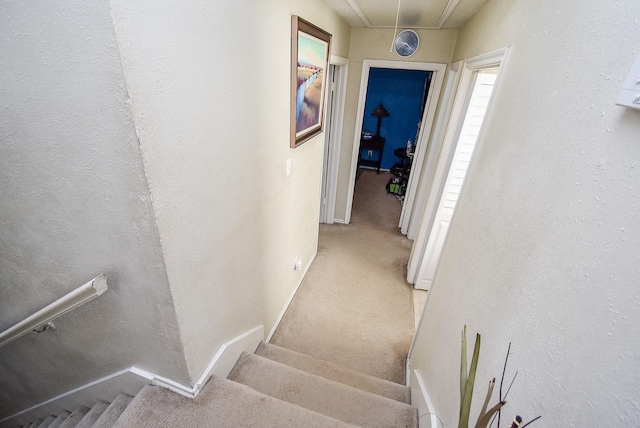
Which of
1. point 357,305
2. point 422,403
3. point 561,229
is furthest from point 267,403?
point 357,305

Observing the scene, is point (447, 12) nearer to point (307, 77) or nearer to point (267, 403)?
point (307, 77)

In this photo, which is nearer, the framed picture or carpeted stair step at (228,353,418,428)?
carpeted stair step at (228,353,418,428)

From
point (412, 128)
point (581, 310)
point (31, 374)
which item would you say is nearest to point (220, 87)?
point (581, 310)

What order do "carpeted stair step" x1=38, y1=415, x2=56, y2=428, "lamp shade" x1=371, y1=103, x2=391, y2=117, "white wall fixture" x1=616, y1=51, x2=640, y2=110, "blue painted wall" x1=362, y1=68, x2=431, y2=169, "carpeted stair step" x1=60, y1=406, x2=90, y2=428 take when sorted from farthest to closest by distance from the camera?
"lamp shade" x1=371, y1=103, x2=391, y2=117
"blue painted wall" x1=362, y1=68, x2=431, y2=169
"carpeted stair step" x1=38, y1=415, x2=56, y2=428
"carpeted stair step" x1=60, y1=406, x2=90, y2=428
"white wall fixture" x1=616, y1=51, x2=640, y2=110

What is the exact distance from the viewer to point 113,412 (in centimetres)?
119

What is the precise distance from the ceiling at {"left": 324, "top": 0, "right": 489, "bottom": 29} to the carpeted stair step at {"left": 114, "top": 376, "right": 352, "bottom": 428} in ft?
7.93

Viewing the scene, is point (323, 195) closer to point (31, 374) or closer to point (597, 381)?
point (31, 374)

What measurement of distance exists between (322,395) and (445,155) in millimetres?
1952

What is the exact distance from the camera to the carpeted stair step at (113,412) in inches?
44.6

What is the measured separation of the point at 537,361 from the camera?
66 cm

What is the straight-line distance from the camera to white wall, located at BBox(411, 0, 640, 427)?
494 millimetres

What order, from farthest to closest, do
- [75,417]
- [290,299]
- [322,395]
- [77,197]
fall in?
[290,299], [322,395], [75,417], [77,197]

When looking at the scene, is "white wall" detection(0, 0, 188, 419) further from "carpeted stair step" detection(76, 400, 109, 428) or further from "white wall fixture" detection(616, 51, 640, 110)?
"white wall fixture" detection(616, 51, 640, 110)

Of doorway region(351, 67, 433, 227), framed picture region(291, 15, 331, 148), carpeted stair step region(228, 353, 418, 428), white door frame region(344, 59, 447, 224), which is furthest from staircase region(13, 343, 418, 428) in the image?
doorway region(351, 67, 433, 227)
